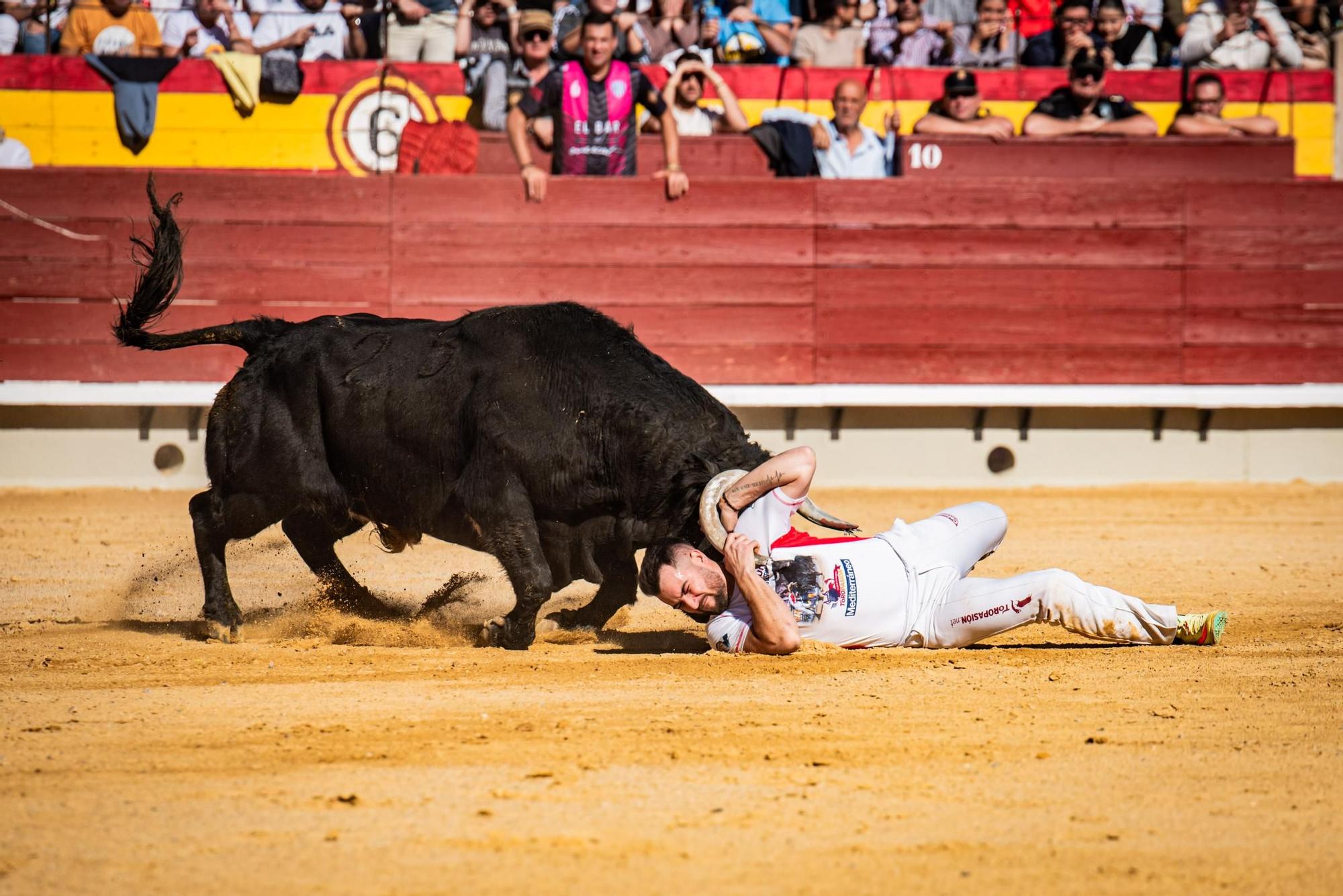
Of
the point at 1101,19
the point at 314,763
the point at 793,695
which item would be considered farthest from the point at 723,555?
the point at 1101,19

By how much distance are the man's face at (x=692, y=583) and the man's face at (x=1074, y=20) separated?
20.8ft

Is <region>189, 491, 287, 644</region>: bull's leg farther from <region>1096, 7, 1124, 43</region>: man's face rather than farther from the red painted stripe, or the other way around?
<region>1096, 7, 1124, 43</region>: man's face

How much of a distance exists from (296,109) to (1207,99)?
567cm

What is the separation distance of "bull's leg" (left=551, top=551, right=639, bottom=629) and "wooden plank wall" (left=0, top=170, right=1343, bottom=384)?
4.02 m

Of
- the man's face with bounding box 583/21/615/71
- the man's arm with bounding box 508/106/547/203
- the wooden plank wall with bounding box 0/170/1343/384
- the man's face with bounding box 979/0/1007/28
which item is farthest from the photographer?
the man's face with bounding box 979/0/1007/28

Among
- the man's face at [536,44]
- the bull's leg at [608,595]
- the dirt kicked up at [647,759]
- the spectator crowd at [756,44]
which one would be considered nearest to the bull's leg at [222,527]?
the dirt kicked up at [647,759]

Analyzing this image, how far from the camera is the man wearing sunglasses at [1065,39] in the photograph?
9031 mm

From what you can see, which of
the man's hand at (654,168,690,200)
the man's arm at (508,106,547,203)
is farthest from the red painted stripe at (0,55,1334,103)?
the man's arm at (508,106,547,203)

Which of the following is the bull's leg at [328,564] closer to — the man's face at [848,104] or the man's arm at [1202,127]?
the man's face at [848,104]

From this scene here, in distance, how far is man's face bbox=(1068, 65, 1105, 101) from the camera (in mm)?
8578

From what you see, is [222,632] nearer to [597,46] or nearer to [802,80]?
[597,46]

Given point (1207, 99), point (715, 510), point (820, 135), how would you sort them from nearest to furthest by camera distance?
1. point (715, 510)
2. point (820, 135)
3. point (1207, 99)

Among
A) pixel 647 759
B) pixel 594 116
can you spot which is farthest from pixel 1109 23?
pixel 647 759

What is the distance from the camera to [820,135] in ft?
28.2
